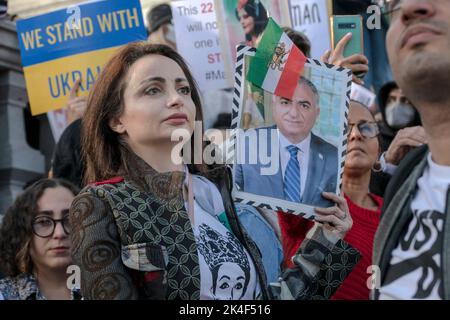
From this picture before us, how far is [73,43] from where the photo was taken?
5059mm

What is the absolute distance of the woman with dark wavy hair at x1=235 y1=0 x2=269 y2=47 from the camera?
15.8 ft

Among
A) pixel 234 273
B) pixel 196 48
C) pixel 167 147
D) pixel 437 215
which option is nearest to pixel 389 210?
pixel 437 215

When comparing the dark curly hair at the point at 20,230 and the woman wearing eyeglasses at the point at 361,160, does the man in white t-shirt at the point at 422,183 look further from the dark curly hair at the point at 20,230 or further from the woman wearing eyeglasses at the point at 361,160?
the dark curly hair at the point at 20,230

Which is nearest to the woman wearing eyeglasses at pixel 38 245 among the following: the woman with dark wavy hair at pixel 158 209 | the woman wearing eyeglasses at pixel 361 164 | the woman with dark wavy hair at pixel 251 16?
the woman with dark wavy hair at pixel 158 209

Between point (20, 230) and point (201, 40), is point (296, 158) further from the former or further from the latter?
point (201, 40)

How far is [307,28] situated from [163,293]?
2.88 m

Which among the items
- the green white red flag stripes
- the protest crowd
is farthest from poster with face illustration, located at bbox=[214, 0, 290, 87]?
the green white red flag stripes

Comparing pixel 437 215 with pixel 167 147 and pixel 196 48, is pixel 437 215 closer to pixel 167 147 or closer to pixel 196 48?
pixel 167 147

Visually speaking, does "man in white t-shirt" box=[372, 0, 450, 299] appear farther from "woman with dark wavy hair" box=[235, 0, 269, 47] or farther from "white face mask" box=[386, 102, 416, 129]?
"white face mask" box=[386, 102, 416, 129]

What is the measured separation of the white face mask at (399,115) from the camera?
5.00 m

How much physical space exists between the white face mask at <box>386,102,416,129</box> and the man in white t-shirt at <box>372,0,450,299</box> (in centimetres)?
284

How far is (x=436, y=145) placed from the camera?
2.11 meters

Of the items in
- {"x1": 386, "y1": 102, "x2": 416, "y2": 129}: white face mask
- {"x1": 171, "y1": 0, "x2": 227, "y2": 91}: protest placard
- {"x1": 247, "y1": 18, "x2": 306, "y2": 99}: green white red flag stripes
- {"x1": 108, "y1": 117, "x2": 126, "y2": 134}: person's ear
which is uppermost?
{"x1": 171, "y1": 0, "x2": 227, "y2": 91}: protest placard

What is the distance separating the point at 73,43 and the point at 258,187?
2.53 m
